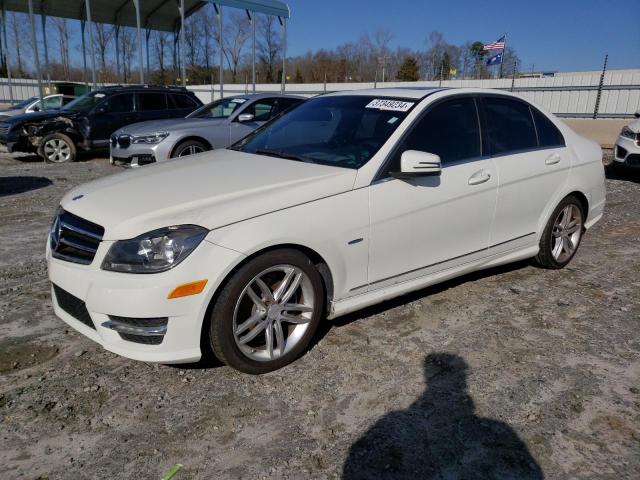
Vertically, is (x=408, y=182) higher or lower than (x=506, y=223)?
higher

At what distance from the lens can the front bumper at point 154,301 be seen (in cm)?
267

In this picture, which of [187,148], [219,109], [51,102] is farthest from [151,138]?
[51,102]

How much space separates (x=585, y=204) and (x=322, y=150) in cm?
287

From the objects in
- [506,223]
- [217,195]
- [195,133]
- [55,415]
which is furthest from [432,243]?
[195,133]

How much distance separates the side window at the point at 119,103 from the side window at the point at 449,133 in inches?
407

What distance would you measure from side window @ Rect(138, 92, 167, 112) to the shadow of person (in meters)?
11.5

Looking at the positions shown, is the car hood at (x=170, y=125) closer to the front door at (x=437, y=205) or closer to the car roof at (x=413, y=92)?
the car roof at (x=413, y=92)

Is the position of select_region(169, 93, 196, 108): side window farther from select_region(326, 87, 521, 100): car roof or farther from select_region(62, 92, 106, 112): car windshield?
select_region(326, 87, 521, 100): car roof

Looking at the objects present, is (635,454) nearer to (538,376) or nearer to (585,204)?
(538,376)

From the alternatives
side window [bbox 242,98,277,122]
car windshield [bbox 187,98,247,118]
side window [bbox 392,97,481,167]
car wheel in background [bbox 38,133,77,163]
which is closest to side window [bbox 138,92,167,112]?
car wheel in background [bbox 38,133,77,163]

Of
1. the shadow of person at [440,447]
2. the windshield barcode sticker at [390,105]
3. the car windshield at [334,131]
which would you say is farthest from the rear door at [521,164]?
the shadow of person at [440,447]

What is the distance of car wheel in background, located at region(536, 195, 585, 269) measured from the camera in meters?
4.71

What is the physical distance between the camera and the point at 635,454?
2467 mm

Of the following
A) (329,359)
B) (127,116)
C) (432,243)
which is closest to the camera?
(329,359)
